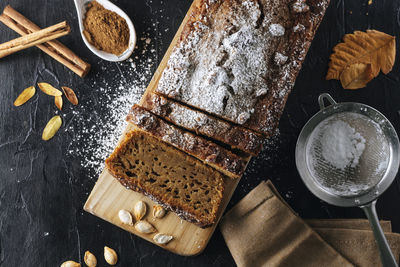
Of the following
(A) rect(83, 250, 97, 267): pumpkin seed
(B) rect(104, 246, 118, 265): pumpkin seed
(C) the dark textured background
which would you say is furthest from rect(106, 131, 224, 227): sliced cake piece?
(A) rect(83, 250, 97, 267): pumpkin seed

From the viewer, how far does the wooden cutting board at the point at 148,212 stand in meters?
2.88

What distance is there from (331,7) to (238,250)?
2335 millimetres

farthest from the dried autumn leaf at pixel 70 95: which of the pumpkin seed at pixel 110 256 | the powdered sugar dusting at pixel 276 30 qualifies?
the powdered sugar dusting at pixel 276 30

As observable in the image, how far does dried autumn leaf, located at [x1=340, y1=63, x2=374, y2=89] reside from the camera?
9.96 ft

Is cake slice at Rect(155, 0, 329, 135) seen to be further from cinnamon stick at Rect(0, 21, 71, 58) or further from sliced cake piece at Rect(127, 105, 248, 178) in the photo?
cinnamon stick at Rect(0, 21, 71, 58)

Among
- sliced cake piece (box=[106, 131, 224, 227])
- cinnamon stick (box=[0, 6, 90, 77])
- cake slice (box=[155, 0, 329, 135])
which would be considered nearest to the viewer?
cake slice (box=[155, 0, 329, 135])

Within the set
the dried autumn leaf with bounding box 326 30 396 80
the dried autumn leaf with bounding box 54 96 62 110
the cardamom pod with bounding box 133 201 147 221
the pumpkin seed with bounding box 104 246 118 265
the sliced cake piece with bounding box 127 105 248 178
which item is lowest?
the pumpkin seed with bounding box 104 246 118 265

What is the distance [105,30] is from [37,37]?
629 mm

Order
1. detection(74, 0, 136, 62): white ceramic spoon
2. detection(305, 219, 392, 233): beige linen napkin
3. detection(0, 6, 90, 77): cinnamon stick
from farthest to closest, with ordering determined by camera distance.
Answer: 1. detection(0, 6, 90, 77): cinnamon stick
2. detection(74, 0, 136, 62): white ceramic spoon
3. detection(305, 219, 392, 233): beige linen napkin

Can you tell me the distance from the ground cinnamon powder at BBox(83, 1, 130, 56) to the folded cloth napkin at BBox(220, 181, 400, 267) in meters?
1.74

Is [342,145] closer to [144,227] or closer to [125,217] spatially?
[144,227]

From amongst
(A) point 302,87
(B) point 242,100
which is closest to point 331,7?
(A) point 302,87

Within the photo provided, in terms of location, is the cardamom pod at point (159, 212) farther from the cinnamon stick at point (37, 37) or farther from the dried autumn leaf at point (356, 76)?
the dried autumn leaf at point (356, 76)

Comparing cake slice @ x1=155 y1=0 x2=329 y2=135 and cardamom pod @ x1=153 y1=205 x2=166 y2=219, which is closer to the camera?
cake slice @ x1=155 y1=0 x2=329 y2=135
